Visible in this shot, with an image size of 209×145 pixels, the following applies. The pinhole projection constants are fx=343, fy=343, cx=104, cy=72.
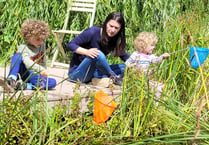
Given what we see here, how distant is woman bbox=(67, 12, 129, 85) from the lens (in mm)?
3377

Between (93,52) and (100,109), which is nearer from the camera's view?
(100,109)

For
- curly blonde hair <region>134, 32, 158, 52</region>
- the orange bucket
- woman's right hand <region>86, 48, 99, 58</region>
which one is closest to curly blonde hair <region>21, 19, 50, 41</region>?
woman's right hand <region>86, 48, 99, 58</region>

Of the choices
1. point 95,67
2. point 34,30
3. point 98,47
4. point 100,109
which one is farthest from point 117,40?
point 100,109

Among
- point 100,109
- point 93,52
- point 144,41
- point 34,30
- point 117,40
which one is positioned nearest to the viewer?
point 100,109

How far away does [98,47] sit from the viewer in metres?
3.58

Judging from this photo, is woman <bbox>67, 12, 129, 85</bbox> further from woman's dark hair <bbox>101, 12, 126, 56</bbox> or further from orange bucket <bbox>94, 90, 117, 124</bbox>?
orange bucket <bbox>94, 90, 117, 124</bbox>

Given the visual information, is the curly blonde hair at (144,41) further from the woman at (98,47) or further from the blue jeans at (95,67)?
the blue jeans at (95,67)

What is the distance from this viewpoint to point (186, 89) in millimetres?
2676

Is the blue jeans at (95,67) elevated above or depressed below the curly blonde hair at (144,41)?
below

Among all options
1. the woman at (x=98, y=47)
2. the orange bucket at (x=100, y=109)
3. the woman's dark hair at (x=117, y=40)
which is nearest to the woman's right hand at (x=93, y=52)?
the woman at (x=98, y=47)

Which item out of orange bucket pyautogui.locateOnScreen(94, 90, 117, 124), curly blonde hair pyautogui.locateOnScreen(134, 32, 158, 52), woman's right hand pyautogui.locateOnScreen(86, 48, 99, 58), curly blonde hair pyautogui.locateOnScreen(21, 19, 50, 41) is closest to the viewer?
orange bucket pyautogui.locateOnScreen(94, 90, 117, 124)

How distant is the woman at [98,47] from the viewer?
338 centimetres

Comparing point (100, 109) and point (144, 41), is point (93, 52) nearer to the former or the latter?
point (144, 41)

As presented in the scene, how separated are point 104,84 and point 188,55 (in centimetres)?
114
